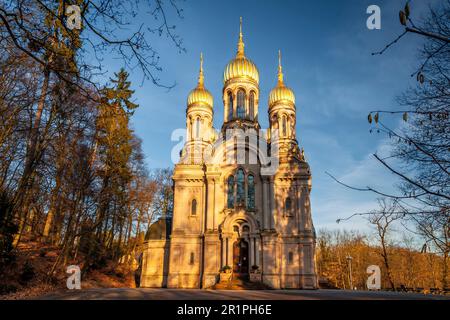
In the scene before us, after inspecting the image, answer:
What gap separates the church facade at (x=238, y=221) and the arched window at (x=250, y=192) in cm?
8

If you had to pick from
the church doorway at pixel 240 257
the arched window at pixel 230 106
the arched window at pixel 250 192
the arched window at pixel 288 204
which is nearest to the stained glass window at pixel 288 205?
the arched window at pixel 288 204

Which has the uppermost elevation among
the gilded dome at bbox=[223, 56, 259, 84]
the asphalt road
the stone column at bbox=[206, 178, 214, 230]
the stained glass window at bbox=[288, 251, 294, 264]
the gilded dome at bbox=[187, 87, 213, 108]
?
the gilded dome at bbox=[223, 56, 259, 84]

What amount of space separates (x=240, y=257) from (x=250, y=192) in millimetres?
5160

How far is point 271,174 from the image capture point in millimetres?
28281

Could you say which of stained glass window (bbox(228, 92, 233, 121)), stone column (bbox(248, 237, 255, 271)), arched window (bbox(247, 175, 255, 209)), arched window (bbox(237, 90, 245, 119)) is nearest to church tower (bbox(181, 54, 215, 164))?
stained glass window (bbox(228, 92, 233, 121))

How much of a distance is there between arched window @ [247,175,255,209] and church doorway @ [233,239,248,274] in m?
2.91

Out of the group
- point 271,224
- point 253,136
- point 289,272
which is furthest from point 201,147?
point 289,272

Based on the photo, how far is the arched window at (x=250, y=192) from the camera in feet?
93.2

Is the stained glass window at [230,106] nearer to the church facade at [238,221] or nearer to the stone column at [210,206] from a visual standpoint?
the church facade at [238,221]

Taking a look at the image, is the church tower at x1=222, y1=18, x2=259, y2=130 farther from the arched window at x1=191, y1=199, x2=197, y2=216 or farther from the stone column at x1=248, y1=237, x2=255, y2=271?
the stone column at x1=248, y1=237, x2=255, y2=271

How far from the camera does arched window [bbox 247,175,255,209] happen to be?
28406 mm

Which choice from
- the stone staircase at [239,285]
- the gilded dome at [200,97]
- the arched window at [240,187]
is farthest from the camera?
the gilded dome at [200,97]
